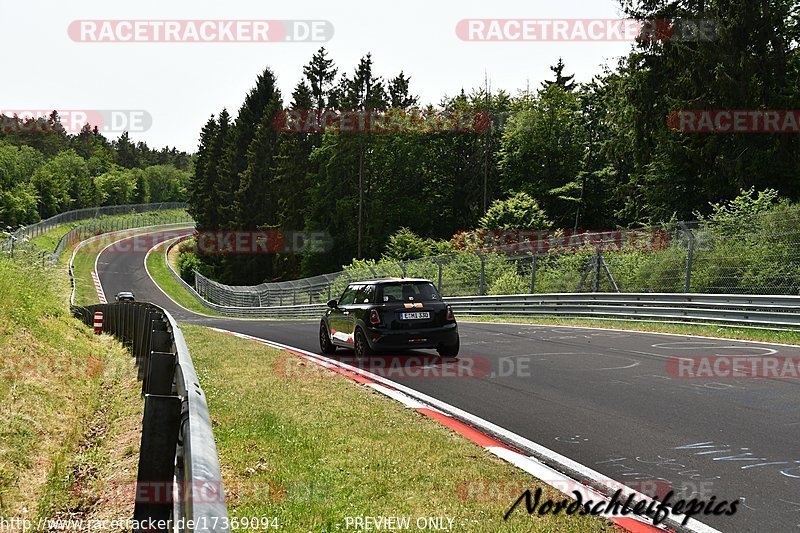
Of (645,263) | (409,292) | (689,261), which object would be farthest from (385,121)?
(409,292)

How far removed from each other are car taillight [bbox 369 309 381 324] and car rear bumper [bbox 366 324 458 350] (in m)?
0.14

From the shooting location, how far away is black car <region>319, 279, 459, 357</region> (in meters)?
11.9

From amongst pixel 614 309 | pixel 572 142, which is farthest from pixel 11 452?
pixel 572 142

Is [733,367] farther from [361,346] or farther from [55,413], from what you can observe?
[55,413]

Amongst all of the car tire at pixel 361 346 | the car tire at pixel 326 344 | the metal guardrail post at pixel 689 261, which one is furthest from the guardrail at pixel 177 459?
the metal guardrail post at pixel 689 261

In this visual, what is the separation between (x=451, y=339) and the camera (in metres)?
12.1

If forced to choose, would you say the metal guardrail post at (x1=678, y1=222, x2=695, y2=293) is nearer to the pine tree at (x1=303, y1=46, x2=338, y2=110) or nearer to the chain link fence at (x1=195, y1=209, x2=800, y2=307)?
the chain link fence at (x1=195, y1=209, x2=800, y2=307)

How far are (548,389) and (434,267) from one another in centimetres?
2108

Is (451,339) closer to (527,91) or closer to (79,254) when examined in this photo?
(527,91)

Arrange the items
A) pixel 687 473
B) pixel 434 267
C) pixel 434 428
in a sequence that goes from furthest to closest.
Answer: pixel 434 267 → pixel 434 428 → pixel 687 473

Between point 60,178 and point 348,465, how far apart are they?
122 m

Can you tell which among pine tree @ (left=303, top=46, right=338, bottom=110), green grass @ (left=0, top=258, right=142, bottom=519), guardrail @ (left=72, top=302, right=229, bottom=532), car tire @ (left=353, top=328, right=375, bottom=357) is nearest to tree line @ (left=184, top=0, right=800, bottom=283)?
pine tree @ (left=303, top=46, right=338, bottom=110)

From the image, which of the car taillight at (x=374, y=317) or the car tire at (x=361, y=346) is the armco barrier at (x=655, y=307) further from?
the car tire at (x=361, y=346)

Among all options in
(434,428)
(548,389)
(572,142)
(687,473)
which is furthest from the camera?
(572,142)
